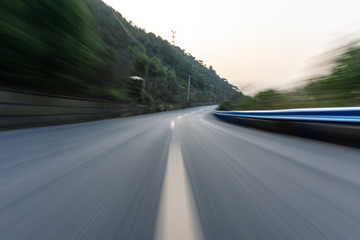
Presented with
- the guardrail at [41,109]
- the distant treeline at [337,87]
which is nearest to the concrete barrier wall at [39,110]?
the guardrail at [41,109]

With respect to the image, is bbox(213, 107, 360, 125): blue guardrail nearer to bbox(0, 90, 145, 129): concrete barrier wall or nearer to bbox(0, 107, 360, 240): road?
bbox(0, 107, 360, 240): road

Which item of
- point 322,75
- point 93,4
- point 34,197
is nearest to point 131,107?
point 93,4

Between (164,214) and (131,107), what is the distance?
16.0m

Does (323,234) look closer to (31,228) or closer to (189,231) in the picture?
(189,231)

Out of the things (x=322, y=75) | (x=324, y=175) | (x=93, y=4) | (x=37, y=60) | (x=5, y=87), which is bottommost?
(x=324, y=175)

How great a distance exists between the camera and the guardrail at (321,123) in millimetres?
2980

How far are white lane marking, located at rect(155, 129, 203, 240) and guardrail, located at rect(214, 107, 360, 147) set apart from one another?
3177 millimetres

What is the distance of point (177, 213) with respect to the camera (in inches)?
42.6

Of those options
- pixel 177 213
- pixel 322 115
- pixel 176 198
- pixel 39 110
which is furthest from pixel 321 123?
pixel 39 110

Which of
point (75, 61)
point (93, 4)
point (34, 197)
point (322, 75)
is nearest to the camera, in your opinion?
point (34, 197)

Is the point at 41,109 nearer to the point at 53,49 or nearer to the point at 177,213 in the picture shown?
the point at 53,49

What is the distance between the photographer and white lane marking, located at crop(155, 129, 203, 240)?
0.89m

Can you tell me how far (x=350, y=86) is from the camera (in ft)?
16.3

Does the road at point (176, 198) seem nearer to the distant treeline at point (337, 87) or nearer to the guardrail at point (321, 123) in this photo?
the guardrail at point (321, 123)
